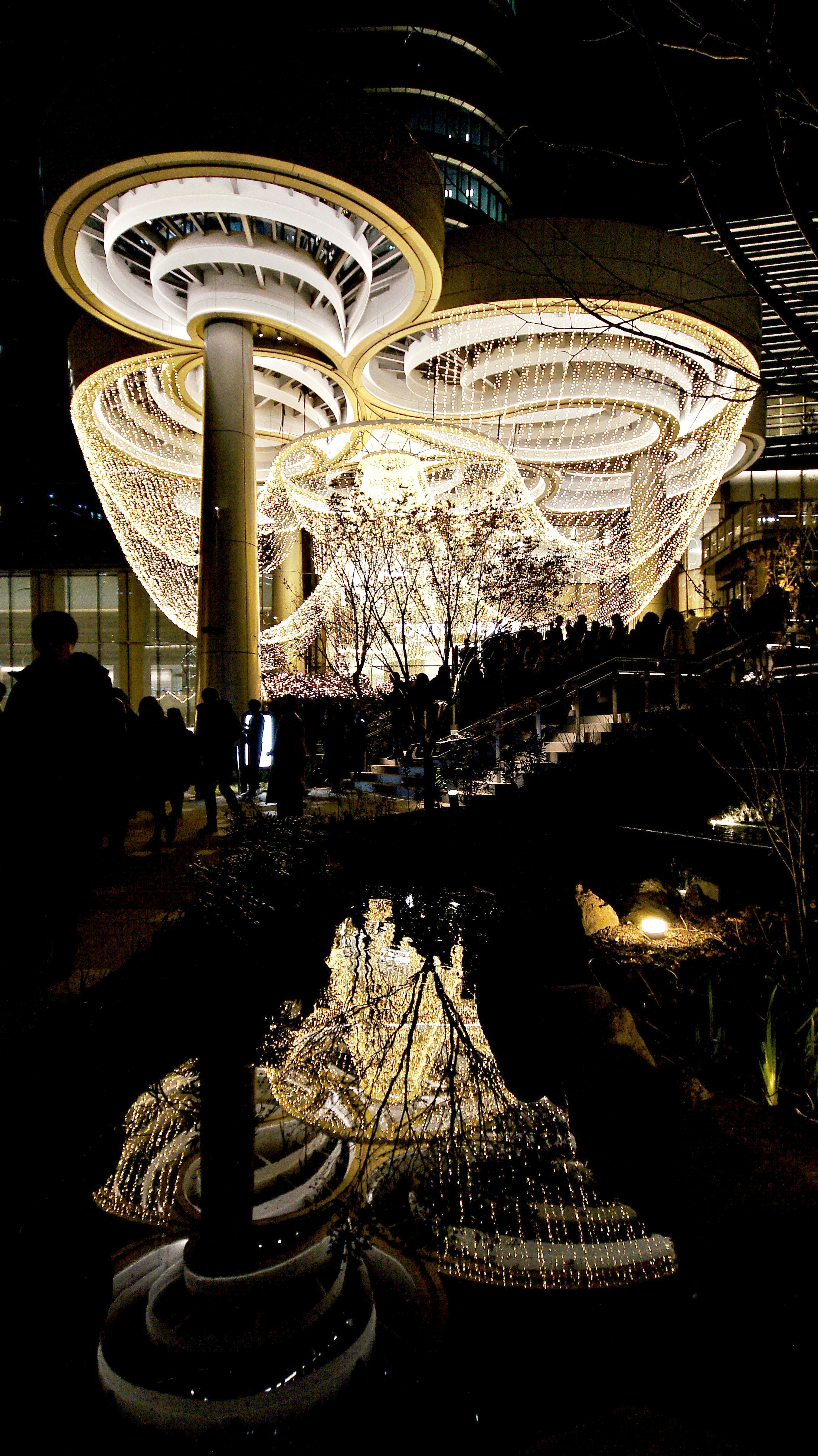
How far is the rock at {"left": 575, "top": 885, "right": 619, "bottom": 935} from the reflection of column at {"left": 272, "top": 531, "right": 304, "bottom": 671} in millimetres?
27307

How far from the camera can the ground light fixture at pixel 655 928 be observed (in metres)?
5.92

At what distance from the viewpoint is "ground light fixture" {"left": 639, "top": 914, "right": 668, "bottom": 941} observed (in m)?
5.92

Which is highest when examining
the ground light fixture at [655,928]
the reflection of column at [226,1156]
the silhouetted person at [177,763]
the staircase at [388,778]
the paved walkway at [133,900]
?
the silhouetted person at [177,763]

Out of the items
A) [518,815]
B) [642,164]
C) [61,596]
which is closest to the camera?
[642,164]

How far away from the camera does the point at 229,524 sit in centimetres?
1496

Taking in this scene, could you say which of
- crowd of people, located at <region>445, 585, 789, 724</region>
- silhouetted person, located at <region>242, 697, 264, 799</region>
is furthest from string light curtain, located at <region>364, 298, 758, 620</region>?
Answer: silhouetted person, located at <region>242, 697, 264, 799</region>

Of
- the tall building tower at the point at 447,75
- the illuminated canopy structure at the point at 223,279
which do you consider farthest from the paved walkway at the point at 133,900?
the tall building tower at the point at 447,75

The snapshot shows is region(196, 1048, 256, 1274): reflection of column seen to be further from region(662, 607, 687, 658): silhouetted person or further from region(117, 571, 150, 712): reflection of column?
region(117, 571, 150, 712): reflection of column

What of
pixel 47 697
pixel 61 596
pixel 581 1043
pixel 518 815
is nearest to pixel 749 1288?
pixel 581 1043

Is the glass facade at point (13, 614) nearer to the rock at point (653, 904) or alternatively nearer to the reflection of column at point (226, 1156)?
the rock at point (653, 904)

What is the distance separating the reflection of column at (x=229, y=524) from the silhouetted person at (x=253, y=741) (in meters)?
2.01

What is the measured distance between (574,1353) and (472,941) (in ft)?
14.0

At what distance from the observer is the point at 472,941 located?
6.46 m

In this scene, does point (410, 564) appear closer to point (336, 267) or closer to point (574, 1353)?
point (336, 267)
